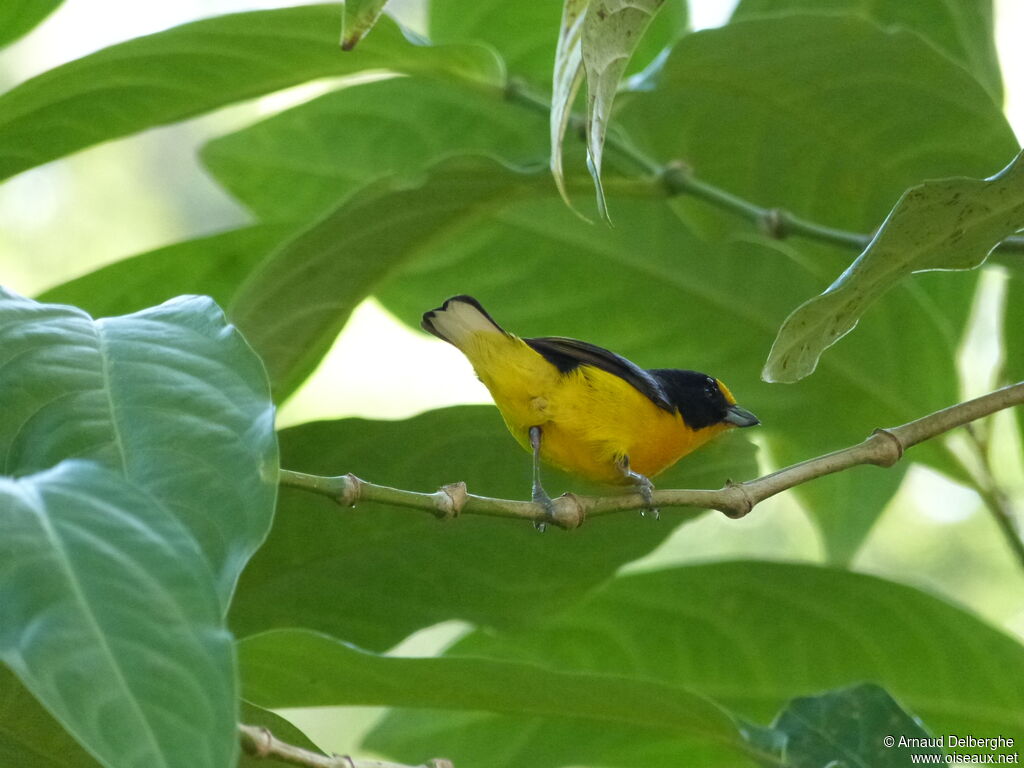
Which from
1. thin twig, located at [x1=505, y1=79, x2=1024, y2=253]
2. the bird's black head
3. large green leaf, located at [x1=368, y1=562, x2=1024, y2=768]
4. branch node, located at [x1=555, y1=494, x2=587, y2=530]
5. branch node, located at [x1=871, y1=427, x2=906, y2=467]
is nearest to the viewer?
branch node, located at [x1=871, y1=427, x2=906, y2=467]

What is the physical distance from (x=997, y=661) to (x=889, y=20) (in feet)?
3.45

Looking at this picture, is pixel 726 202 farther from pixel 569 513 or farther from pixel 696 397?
pixel 696 397

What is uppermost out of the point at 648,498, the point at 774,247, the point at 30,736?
the point at 774,247

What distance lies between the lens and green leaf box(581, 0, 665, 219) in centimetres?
89

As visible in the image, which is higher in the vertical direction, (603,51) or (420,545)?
(603,51)

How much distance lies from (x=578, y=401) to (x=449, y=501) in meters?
1.08

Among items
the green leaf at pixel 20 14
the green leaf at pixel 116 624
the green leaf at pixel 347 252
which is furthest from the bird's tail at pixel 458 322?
the green leaf at pixel 116 624

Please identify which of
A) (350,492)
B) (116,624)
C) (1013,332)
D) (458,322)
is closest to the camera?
(116,624)

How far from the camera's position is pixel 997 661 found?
5.88 ft

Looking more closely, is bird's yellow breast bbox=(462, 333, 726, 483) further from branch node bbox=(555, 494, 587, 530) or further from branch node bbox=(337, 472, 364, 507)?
branch node bbox=(337, 472, 364, 507)

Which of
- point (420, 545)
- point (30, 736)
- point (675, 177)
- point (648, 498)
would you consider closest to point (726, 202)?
point (675, 177)

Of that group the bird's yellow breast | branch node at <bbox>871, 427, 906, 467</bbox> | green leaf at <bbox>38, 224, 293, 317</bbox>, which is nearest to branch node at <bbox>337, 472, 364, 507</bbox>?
branch node at <bbox>871, 427, 906, 467</bbox>

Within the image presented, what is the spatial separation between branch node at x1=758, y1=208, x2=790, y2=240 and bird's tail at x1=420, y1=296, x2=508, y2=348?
17.9 inches

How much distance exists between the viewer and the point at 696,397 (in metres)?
2.41
